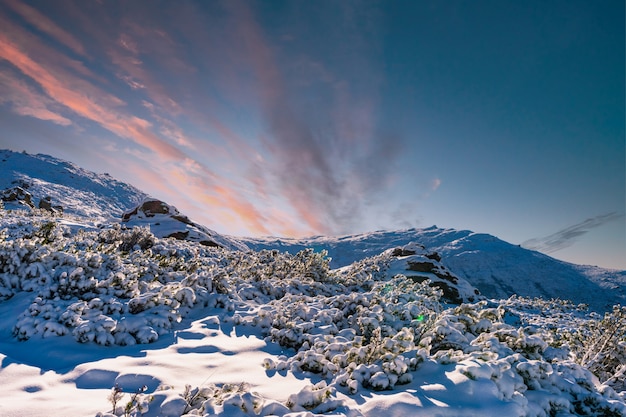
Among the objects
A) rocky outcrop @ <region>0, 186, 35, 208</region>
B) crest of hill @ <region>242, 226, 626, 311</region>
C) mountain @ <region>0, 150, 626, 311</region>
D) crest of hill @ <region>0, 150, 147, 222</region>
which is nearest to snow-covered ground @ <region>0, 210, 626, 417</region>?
rocky outcrop @ <region>0, 186, 35, 208</region>

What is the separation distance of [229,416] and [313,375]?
7.27 feet

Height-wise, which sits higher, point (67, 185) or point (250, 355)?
point (67, 185)

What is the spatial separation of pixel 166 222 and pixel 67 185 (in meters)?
106

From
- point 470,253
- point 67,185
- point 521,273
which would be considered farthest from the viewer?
point 470,253

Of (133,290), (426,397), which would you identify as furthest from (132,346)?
(426,397)

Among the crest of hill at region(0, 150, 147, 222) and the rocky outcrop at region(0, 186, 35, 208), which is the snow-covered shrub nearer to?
the rocky outcrop at region(0, 186, 35, 208)

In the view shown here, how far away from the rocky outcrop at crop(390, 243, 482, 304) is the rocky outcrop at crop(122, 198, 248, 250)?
1809cm

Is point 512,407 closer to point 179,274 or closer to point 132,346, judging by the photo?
point 132,346

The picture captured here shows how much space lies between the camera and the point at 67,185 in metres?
110

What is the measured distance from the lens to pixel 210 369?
5566 mm

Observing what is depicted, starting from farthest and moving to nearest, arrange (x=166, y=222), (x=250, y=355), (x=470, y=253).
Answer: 1. (x=470, y=253)
2. (x=166, y=222)
3. (x=250, y=355)

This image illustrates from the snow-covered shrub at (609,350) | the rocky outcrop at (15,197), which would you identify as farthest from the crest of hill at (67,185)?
the snow-covered shrub at (609,350)

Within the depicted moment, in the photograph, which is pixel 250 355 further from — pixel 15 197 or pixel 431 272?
pixel 15 197

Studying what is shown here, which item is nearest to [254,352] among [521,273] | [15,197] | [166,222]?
[166,222]
